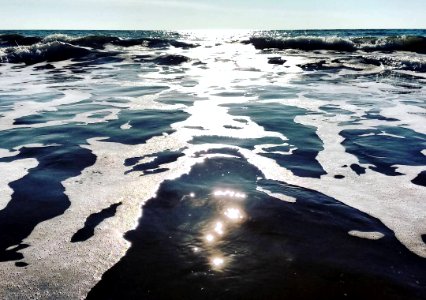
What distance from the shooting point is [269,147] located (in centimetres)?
535

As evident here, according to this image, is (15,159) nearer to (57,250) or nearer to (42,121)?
(42,121)

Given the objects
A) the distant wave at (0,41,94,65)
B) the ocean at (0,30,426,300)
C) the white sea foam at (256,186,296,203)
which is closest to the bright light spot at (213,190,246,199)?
the ocean at (0,30,426,300)

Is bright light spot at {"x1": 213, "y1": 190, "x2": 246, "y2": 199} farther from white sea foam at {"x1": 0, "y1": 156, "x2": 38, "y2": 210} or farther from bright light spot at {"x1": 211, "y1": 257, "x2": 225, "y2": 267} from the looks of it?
white sea foam at {"x1": 0, "y1": 156, "x2": 38, "y2": 210}

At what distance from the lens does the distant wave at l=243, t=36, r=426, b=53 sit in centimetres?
2739

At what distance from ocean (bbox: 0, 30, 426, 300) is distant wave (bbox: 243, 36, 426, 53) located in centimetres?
2183

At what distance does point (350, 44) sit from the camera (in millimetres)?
28188

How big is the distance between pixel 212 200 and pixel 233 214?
0.34 m

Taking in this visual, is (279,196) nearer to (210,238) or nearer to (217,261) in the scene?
(210,238)

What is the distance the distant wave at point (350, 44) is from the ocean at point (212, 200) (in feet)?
71.6

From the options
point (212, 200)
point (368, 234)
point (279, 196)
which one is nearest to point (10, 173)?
point (212, 200)

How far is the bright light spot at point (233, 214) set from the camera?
3.32m

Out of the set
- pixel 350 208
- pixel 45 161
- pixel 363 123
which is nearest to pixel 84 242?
pixel 45 161

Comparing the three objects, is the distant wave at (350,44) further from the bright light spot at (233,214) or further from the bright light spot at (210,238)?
the bright light spot at (210,238)

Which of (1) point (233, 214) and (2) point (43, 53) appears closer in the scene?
(1) point (233, 214)
